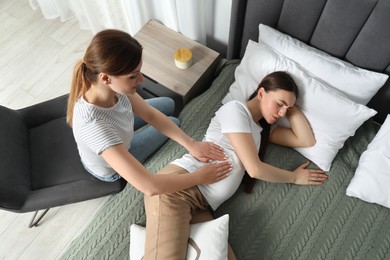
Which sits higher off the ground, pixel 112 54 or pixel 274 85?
pixel 112 54

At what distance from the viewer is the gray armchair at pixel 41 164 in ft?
4.32

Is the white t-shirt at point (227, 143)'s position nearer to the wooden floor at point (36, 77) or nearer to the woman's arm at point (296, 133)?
the woman's arm at point (296, 133)

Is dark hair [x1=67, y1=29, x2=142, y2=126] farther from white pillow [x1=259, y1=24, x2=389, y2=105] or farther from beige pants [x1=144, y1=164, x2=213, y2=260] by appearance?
white pillow [x1=259, y1=24, x2=389, y2=105]

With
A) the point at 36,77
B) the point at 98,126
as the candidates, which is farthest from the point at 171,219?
the point at 36,77

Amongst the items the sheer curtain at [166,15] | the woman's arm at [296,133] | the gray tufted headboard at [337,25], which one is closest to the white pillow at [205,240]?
the woman's arm at [296,133]

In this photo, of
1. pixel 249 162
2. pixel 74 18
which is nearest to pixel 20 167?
pixel 249 162

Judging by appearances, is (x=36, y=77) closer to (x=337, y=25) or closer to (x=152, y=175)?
(x=152, y=175)

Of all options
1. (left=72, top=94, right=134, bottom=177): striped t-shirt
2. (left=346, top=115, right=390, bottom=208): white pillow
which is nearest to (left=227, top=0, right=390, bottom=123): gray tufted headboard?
(left=346, top=115, right=390, bottom=208): white pillow

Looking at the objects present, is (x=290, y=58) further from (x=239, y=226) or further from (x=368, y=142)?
(x=239, y=226)

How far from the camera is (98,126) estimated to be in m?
1.13

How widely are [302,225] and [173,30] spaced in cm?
137

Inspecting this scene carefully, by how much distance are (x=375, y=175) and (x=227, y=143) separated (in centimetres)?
67

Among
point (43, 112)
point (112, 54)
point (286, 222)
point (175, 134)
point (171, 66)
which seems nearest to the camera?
point (112, 54)

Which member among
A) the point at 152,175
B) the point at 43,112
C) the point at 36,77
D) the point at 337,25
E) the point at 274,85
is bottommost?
the point at 36,77
